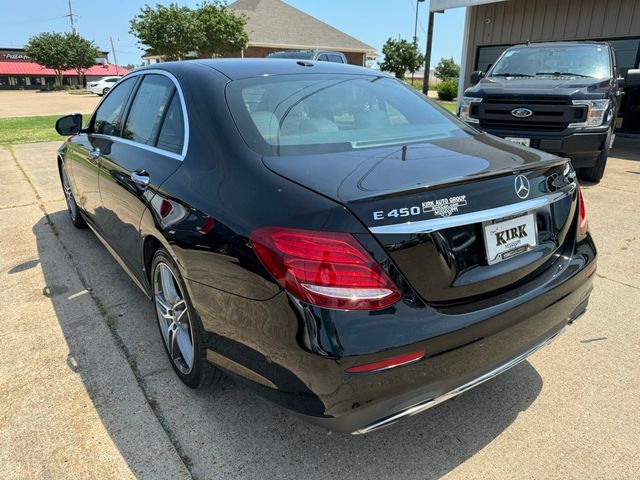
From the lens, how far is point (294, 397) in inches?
67.7

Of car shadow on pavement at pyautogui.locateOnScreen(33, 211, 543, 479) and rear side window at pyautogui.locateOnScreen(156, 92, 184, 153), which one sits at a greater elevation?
rear side window at pyautogui.locateOnScreen(156, 92, 184, 153)

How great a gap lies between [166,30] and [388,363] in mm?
39831

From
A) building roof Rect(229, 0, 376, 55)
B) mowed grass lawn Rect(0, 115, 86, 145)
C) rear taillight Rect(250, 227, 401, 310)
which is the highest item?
building roof Rect(229, 0, 376, 55)

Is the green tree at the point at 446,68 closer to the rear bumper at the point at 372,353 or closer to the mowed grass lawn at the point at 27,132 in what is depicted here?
the mowed grass lawn at the point at 27,132

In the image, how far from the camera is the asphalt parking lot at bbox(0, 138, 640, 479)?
2043mm

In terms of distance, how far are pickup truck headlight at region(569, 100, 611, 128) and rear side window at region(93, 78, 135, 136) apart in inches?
222

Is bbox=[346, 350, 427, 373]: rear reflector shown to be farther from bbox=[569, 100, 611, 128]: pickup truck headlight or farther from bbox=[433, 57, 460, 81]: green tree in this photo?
bbox=[433, 57, 460, 81]: green tree

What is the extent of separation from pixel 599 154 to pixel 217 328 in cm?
657

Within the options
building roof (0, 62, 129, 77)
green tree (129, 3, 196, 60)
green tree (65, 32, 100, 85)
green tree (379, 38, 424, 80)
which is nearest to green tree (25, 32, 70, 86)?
green tree (65, 32, 100, 85)

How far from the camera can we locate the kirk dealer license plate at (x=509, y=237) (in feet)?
6.03

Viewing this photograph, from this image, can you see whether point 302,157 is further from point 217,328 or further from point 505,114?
point 505,114

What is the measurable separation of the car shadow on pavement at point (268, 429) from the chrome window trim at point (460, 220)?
2.79ft

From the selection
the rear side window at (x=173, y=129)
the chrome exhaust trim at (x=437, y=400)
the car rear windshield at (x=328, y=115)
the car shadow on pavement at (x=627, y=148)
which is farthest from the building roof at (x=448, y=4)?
the chrome exhaust trim at (x=437, y=400)

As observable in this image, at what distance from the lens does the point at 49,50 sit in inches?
2216
